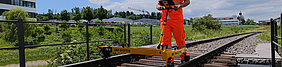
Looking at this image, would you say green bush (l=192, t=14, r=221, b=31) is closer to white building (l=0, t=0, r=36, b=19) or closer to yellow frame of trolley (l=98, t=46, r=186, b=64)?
yellow frame of trolley (l=98, t=46, r=186, b=64)

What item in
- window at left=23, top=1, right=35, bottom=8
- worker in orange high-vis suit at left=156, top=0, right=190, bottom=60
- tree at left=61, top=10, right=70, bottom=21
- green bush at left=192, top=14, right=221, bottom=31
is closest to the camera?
worker in orange high-vis suit at left=156, top=0, right=190, bottom=60

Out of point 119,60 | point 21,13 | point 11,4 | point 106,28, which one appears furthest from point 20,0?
point 119,60

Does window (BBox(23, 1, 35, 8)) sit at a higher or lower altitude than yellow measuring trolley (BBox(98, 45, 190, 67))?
higher

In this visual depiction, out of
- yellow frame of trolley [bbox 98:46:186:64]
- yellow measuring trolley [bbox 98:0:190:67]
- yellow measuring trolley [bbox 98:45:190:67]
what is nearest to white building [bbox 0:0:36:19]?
yellow measuring trolley [bbox 98:45:190:67]

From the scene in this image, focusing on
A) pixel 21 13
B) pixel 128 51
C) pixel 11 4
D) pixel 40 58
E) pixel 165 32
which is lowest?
pixel 40 58

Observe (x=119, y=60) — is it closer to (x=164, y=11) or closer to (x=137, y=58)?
(x=137, y=58)

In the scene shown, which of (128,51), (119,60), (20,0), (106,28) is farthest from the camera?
(20,0)

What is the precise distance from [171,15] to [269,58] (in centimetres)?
358

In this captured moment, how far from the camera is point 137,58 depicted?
5824mm

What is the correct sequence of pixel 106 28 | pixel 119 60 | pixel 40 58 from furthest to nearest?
1. pixel 106 28
2. pixel 40 58
3. pixel 119 60

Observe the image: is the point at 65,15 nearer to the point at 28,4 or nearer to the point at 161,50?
the point at 28,4

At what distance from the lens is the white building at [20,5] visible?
54312mm

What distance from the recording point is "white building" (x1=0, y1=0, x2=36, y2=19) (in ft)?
178

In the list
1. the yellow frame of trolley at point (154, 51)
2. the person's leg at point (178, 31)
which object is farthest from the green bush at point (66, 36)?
the person's leg at point (178, 31)
